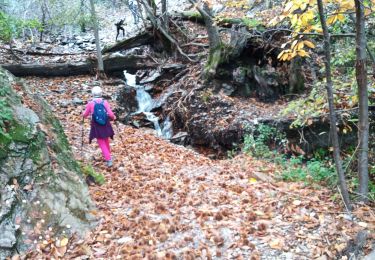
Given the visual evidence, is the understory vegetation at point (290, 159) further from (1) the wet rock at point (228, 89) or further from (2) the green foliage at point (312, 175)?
(1) the wet rock at point (228, 89)

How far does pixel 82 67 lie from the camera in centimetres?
1444

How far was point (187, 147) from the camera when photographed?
1079 cm

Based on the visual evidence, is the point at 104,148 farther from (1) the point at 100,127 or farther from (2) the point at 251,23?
(2) the point at 251,23

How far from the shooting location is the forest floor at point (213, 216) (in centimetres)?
422

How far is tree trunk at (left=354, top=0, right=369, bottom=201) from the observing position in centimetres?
446

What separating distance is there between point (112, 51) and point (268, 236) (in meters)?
14.3

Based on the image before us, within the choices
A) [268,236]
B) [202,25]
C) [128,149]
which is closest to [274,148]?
[128,149]

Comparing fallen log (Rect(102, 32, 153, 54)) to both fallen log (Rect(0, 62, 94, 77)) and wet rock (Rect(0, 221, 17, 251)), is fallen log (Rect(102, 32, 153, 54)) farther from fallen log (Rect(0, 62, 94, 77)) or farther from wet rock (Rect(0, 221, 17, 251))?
wet rock (Rect(0, 221, 17, 251))

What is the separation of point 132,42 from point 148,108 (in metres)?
5.09

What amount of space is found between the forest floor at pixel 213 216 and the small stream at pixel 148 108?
13.8 ft

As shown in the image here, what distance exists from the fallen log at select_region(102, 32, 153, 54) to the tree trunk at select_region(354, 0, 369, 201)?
12922 millimetres

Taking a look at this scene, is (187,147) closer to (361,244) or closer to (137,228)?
(137,228)

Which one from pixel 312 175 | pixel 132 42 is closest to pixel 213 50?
pixel 132 42

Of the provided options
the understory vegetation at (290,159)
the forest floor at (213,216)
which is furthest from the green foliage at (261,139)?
the forest floor at (213,216)
